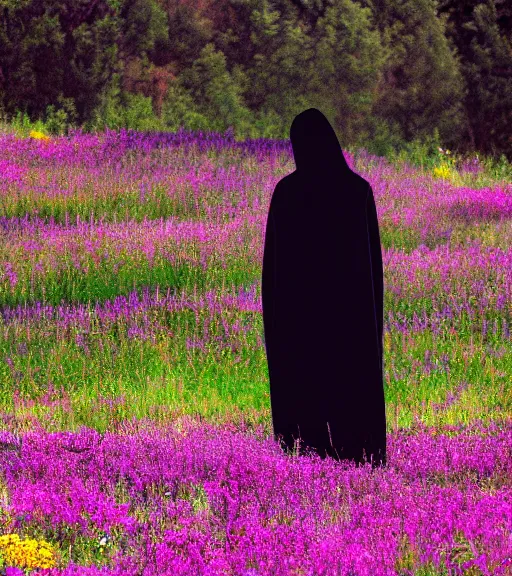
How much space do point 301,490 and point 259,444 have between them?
91 centimetres

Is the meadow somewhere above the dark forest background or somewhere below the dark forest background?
below

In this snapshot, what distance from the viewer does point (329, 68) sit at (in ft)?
82.3

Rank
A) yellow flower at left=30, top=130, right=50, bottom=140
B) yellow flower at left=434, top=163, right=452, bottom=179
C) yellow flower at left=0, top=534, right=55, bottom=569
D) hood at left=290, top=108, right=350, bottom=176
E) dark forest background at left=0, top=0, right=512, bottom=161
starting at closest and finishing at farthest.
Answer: yellow flower at left=0, top=534, right=55, bottom=569 < hood at left=290, top=108, right=350, bottom=176 < yellow flower at left=30, top=130, right=50, bottom=140 < yellow flower at left=434, top=163, right=452, bottom=179 < dark forest background at left=0, top=0, right=512, bottom=161

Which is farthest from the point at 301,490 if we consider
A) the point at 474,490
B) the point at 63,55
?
the point at 63,55

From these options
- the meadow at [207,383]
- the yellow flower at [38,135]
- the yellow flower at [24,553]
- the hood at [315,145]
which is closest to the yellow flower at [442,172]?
the meadow at [207,383]

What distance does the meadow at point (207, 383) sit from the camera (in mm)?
3852

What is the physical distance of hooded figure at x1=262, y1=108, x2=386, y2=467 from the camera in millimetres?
5367

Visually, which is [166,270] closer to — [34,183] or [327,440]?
[34,183]

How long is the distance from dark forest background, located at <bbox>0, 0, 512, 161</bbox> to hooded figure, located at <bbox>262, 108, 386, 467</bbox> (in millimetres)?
18445

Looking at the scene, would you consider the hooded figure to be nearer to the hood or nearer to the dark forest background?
the hood

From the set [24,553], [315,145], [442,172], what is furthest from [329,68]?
[24,553]

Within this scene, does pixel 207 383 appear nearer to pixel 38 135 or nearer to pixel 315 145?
pixel 315 145

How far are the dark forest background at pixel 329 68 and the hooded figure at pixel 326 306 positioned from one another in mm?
18445

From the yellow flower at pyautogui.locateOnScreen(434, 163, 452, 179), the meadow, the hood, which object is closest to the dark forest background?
the yellow flower at pyautogui.locateOnScreen(434, 163, 452, 179)
